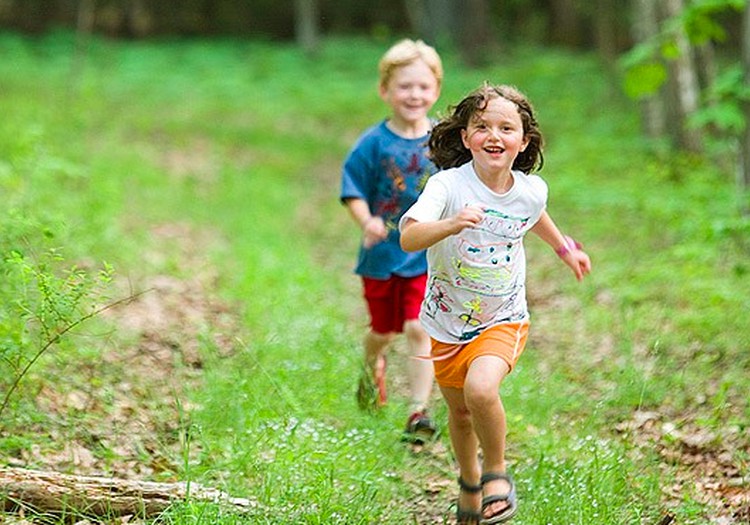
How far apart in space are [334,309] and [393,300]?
2752mm

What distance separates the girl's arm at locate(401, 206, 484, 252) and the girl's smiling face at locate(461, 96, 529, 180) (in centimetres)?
21

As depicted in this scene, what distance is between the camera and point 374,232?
5184 millimetres

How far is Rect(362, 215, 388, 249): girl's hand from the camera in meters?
5.18

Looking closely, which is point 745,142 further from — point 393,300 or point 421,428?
point 421,428

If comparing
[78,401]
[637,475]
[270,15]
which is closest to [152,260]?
[78,401]

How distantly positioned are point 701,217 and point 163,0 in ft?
91.3

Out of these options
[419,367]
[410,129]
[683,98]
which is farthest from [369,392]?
[683,98]

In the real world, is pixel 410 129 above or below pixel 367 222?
above

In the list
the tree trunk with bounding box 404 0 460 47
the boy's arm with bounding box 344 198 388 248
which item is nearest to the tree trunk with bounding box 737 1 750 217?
the boy's arm with bounding box 344 198 388 248

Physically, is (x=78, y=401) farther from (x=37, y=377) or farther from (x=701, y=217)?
(x=701, y=217)

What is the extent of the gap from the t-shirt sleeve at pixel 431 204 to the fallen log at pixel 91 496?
1.28 m

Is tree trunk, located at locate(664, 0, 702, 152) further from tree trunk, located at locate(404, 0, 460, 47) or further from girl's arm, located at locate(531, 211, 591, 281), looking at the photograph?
tree trunk, located at locate(404, 0, 460, 47)

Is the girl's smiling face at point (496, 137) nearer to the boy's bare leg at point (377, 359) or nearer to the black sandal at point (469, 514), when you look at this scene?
the black sandal at point (469, 514)

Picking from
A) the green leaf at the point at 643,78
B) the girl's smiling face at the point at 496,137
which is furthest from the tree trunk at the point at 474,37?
the girl's smiling face at the point at 496,137
